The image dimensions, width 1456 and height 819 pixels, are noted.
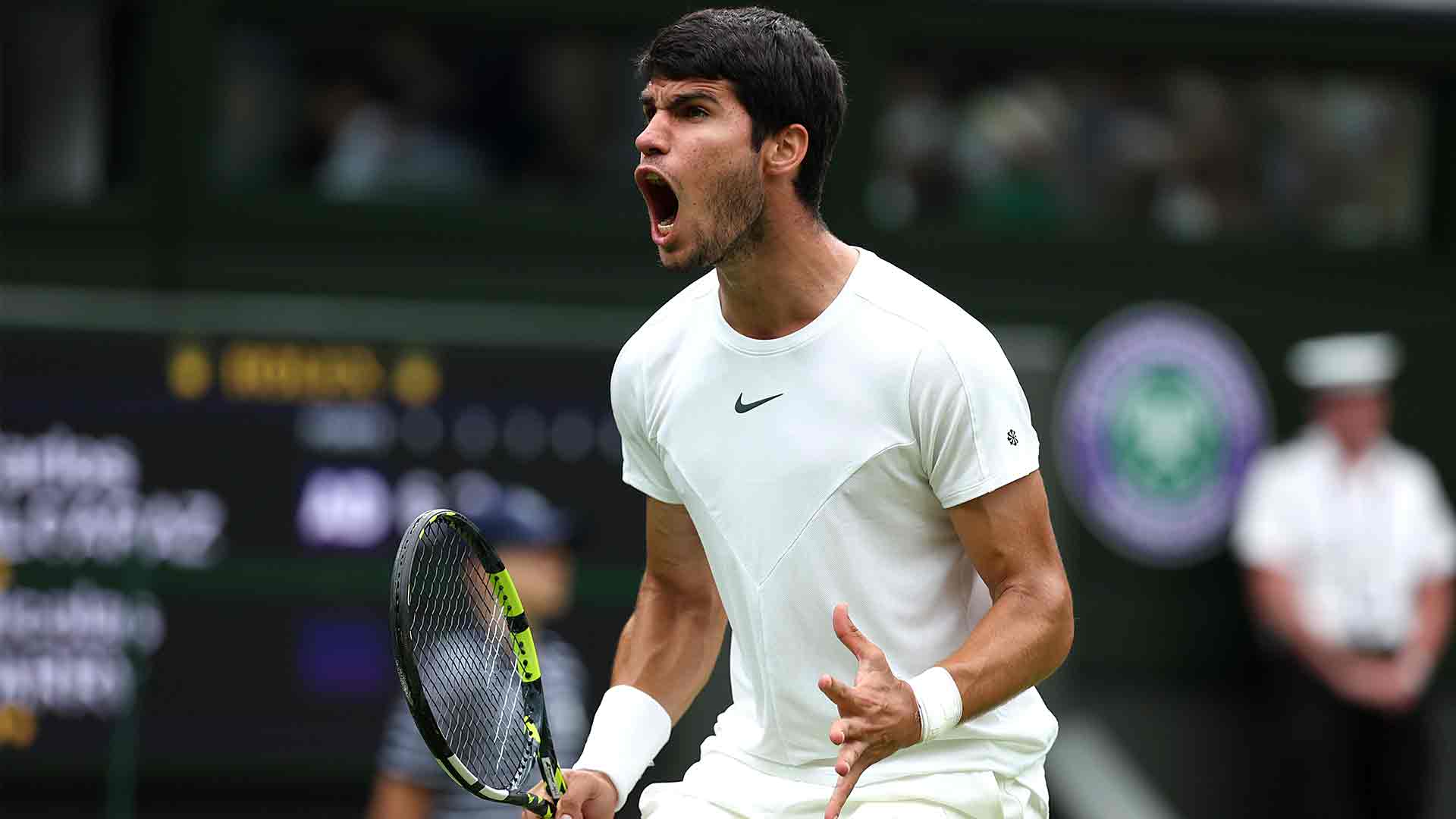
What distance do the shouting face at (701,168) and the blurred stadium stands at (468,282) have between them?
3.94 meters

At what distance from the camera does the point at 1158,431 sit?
8.84 m

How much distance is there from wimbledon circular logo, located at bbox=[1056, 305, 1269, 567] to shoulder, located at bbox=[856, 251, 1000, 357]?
16.4 ft

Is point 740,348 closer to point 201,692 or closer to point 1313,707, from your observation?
point 201,692

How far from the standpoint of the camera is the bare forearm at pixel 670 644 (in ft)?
13.3

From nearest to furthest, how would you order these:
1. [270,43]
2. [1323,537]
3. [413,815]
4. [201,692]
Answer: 1. [413,815]
2. [201,692]
3. [270,43]
4. [1323,537]

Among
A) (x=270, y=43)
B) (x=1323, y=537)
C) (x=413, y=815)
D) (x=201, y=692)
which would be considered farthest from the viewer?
(x=1323, y=537)

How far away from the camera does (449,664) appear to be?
166 inches

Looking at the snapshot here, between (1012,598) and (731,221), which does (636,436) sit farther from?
(1012,598)

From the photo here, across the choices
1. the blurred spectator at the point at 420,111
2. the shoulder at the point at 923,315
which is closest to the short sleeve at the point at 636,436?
the shoulder at the point at 923,315

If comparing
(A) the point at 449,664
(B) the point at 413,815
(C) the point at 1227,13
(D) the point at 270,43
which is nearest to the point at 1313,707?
(C) the point at 1227,13

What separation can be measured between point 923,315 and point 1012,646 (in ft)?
1.76

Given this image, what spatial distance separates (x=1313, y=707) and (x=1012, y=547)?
527cm

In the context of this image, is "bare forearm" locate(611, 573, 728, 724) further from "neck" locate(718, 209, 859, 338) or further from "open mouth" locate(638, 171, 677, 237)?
"open mouth" locate(638, 171, 677, 237)

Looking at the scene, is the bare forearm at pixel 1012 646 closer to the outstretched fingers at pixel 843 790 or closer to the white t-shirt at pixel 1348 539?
the outstretched fingers at pixel 843 790
